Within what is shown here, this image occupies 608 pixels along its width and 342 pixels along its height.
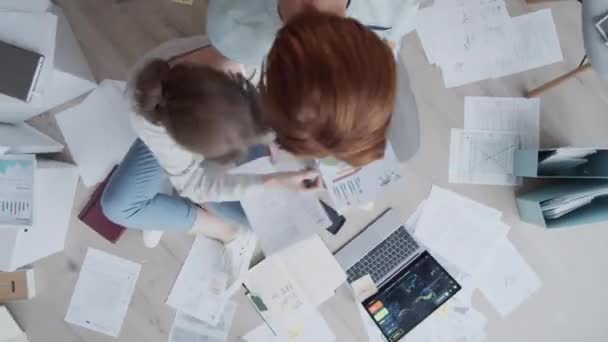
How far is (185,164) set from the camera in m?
1.12

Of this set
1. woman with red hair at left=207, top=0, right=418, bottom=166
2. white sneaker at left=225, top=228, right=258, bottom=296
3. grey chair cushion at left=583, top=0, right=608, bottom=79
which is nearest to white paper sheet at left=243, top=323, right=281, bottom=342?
white sneaker at left=225, top=228, right=258, bottom=296

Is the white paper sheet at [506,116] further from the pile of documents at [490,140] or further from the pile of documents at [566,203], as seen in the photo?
the pile of documents at [566,203]

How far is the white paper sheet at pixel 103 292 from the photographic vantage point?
1.49 metres

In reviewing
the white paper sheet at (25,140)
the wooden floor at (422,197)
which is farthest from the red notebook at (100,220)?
the white paper sheet at (25,140)

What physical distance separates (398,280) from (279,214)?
358 mm

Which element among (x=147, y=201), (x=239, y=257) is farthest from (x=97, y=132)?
(x=239, y=257)

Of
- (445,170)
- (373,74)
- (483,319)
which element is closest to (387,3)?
(373,74)

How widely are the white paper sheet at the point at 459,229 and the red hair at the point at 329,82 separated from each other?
824 millimetres

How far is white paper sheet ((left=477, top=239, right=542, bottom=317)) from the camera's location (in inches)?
60.2

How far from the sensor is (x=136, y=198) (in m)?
1.32

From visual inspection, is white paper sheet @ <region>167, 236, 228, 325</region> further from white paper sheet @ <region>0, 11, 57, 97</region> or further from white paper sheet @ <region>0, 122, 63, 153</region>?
white paper sheet @ <region>0, 11, 57, 97</region>

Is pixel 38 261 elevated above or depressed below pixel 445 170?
below

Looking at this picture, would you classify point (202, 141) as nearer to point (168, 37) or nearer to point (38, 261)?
point (168, 37)

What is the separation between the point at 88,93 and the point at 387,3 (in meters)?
0.88
